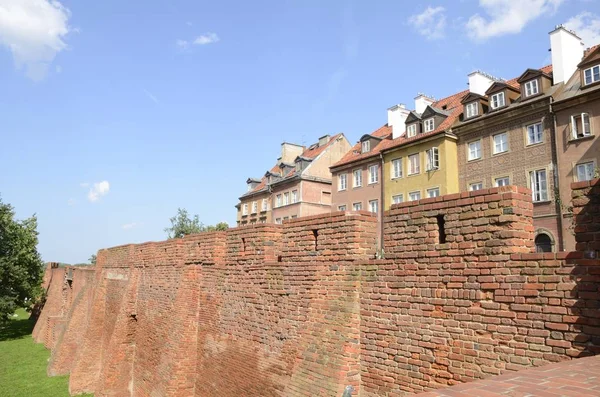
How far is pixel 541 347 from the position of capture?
4004 mm

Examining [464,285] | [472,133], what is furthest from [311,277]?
[472,133]

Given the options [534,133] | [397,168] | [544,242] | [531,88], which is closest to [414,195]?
[397,168]

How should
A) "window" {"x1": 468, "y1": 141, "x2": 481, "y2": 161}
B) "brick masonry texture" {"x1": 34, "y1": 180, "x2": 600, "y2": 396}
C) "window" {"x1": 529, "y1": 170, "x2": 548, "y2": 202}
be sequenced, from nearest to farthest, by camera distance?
"brick masonry texture" {"x1": 34, "y1": 180, "x2": 600, "y2": 396}, "window" {"x1": 529, "y1": 170, "x2": 548, "y2": 202}, "window" {"x1": 468, "y1": 141, "x2": 481, "y2": 161}

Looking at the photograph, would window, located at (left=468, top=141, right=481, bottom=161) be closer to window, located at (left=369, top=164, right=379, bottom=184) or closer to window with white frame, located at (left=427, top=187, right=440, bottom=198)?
window with white frame, located at (left=427, top=187, right=440, bottom=198)

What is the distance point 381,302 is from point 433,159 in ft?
79.4

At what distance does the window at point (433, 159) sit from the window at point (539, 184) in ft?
19.0

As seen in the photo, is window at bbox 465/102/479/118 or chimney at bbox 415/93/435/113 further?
chimney at bbox 415/93/435/113

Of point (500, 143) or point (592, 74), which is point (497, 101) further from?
point (592, 74)

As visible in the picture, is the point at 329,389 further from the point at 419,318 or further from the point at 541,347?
the point at 541,347

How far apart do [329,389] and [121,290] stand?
504 inches

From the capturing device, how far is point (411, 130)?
102ft

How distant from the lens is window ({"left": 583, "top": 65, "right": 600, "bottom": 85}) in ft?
70.5

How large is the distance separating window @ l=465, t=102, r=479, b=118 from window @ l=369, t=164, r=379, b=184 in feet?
25.6

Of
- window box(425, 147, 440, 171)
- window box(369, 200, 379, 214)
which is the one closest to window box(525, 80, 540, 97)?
window box(425, 147, 440, 171)
